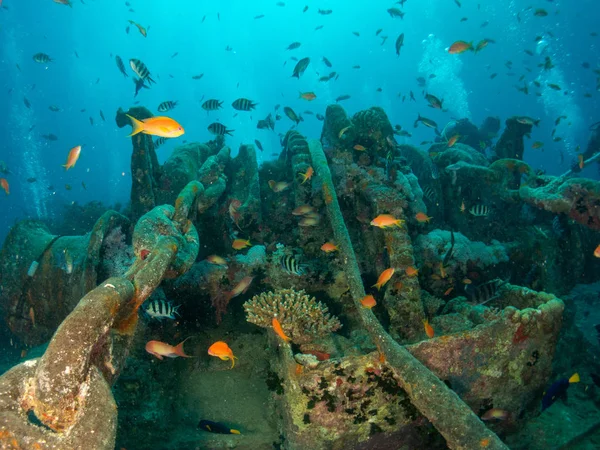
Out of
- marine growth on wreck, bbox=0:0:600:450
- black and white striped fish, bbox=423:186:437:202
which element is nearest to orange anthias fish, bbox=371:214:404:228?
marine growth on wreck, bbox=0:0:600:450

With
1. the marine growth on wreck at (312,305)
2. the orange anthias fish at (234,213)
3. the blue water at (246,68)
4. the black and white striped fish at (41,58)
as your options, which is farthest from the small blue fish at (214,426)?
the blue water at (246,68)

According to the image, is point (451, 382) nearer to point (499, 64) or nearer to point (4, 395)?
point (4, 395)

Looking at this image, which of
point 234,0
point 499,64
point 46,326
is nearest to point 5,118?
point 234,0

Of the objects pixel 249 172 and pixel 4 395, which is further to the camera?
pixel 249 172

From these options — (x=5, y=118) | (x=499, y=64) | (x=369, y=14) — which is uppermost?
(x=369, y=14)

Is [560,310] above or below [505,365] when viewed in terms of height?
above

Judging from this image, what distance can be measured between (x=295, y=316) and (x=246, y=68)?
146346mm

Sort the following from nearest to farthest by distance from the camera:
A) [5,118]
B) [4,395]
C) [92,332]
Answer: [4,395], [92,332], [5,118]

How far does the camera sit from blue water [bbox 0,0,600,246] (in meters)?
72.2

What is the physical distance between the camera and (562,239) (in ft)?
29.2

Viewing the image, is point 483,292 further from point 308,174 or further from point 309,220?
point 308,174

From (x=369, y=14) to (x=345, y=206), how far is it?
127600 millimetres

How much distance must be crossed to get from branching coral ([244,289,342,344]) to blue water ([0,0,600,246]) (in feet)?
173

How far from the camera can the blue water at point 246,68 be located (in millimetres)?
72188
